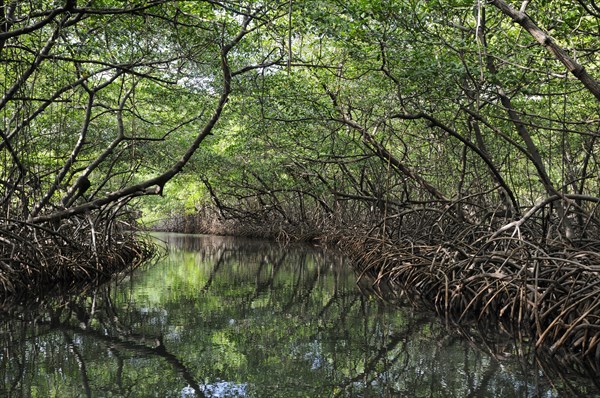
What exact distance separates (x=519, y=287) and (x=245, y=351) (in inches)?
90.0

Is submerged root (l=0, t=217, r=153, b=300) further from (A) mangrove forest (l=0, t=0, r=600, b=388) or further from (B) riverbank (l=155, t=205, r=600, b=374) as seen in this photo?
(B) riverbank (l=155, t=205, r=600, b=374)

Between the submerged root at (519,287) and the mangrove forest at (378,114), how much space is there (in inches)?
0.8

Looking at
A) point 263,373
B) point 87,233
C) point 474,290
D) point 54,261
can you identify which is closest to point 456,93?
point 474,290

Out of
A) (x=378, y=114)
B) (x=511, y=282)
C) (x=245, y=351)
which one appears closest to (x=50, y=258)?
(x=245, y=351)

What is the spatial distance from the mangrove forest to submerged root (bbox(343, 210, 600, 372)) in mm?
21

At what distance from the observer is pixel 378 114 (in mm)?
9625

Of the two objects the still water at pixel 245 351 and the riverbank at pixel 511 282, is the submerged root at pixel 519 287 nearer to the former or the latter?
the riverbank at pixel 511 282

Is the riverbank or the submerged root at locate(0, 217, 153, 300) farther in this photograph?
the submerged root at locate(0, 217, 153, 300)

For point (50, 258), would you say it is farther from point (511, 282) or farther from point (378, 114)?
point (378, 114)

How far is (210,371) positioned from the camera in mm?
3301

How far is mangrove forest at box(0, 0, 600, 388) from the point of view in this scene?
4320 millimetres

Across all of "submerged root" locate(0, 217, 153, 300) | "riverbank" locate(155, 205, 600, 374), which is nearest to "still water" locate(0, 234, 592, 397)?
"riverbank" locate(155, 205, 600, 374)

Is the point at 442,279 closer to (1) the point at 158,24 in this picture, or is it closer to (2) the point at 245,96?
(1) the point at 158,24

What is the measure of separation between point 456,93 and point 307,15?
2128mm
